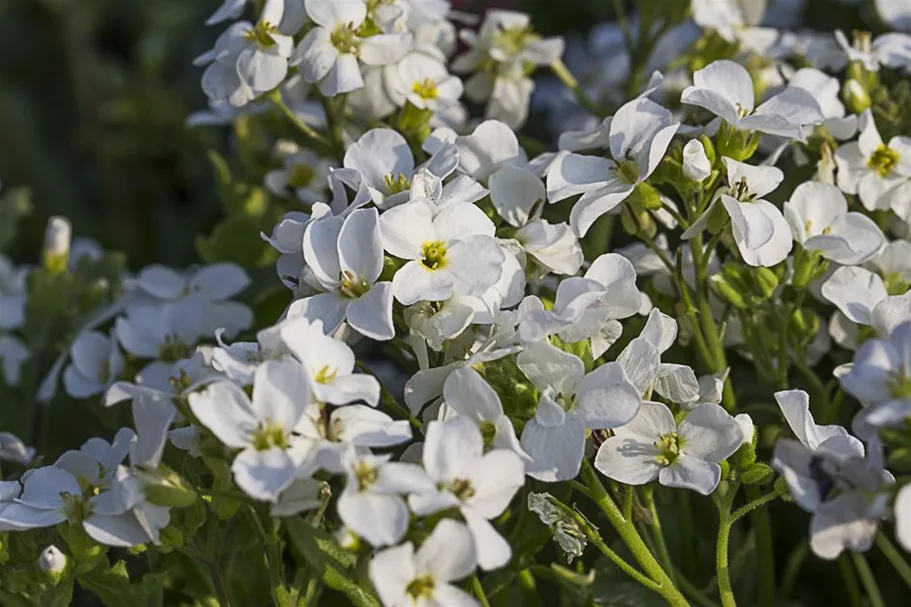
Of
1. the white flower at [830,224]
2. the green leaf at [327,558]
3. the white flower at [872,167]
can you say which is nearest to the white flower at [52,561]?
the green leaf at [327,558]

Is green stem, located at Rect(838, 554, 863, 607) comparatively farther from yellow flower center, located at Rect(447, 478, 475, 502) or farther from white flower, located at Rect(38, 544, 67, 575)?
white flower, located at Rect(38, 544, 67, 575)

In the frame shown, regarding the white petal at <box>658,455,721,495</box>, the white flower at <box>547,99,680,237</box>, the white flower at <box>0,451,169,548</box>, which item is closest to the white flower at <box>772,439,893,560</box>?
the white petal at <box>658,455,721,495</box>

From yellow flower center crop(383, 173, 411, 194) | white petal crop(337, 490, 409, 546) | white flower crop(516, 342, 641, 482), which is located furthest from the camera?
yellow flower center crop(383, 173, 411, 194)

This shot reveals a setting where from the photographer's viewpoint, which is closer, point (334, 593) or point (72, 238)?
point (334, 593)

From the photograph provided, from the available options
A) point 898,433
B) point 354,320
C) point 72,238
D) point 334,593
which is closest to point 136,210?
point 72,238

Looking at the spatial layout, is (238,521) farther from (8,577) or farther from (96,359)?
(96,359)

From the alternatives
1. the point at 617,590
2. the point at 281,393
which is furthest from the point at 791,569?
→ the point at 281,393
